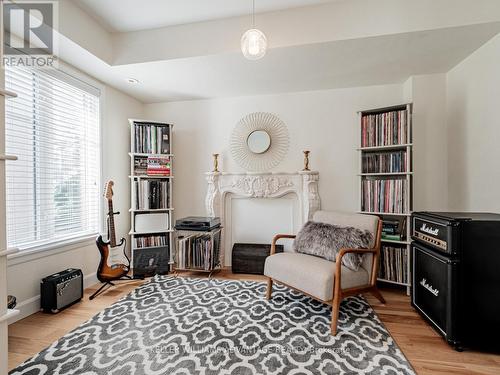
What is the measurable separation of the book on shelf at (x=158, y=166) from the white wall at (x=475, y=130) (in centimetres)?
333

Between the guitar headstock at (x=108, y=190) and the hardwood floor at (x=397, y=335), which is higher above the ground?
the guitar headstock at (x=108, y=190)

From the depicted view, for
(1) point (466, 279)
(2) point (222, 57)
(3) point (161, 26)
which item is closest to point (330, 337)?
(1) point (466, 279)

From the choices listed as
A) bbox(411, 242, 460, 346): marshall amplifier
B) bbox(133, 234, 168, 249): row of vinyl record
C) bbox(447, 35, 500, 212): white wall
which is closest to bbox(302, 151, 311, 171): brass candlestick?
bbox(411, 242, 460, 346): marshall amplifier

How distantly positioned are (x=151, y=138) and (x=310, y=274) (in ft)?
8.48

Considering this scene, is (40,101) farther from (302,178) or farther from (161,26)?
(302,178)

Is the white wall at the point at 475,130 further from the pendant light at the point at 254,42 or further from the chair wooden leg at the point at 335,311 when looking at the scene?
the pendant light at the point at 254,42

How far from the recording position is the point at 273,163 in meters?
3.33

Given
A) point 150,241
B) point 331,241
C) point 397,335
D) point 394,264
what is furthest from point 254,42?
point 150,241

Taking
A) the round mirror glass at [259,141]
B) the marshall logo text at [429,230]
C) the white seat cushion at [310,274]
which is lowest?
the white seat cushion at [310,274]

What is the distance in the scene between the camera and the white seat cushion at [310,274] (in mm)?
1920

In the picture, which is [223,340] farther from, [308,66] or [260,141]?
[308,66]

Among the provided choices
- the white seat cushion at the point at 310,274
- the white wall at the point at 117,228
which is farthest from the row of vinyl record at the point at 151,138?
the white seat cushion at the point at 310,274

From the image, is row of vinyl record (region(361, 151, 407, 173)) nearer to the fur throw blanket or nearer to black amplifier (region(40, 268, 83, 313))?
the fur throw blanket

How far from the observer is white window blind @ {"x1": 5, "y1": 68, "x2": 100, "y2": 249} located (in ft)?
6.91
